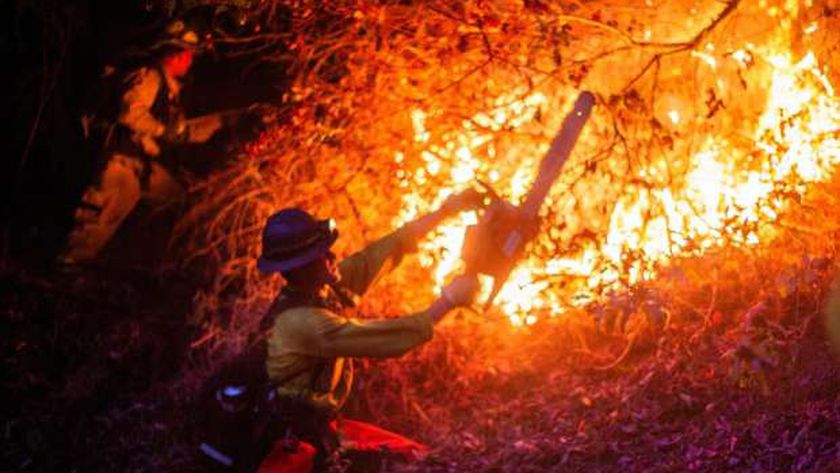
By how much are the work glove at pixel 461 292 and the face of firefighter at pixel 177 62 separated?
203 inches

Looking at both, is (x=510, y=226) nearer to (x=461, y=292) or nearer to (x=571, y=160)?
(x=461, y=292)

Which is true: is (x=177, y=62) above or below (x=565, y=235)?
above

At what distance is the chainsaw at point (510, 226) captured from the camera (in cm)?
473

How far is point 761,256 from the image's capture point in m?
6.15

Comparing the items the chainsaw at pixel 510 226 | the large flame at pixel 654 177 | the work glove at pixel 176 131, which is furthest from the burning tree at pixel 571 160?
the work glove at pixel 176 131

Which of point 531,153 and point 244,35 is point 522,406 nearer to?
point 531,153

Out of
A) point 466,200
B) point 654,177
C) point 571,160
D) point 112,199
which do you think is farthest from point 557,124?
point 112,199

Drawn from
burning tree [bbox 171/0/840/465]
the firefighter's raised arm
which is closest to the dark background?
burning tree [bbox 171/0/840/465]

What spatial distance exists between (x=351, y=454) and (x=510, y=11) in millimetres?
3401

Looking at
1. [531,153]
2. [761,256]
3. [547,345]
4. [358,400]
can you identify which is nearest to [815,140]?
[761,256]

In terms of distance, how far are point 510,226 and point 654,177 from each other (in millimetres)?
2330

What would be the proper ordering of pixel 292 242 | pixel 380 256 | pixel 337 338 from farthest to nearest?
pixel 380 256 → pixel 292 242 → pixel 337 338

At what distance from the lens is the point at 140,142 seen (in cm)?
885

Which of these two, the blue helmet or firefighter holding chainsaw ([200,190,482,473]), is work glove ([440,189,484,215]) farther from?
the blue helmet
